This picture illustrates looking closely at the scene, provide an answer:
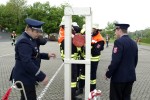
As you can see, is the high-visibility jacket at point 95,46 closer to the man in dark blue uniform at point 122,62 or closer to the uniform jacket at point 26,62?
the man in dark blue uniform at point 122,62

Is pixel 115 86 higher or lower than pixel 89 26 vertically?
lower

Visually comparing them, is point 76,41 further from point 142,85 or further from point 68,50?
point 142,85

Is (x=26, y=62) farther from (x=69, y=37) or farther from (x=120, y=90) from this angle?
(x=120, y=90)

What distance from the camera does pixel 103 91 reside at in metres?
10.8

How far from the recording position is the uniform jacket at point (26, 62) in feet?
18.8

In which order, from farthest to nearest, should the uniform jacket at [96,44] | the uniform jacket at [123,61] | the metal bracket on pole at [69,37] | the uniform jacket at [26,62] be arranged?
the uniform jacket at [96,44]
the metal bracket on pole at [69,37]
the uniform jacket at [123,61]
the uniform jacket at [26,62]

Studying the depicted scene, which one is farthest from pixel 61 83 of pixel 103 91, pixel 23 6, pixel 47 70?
pixel 23 6

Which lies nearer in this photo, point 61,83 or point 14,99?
point 14,99

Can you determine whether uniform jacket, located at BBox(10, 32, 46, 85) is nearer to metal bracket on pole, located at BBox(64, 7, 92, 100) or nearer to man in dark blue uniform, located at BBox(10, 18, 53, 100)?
man in dark blue uniform, located at BBox(10, 18, 53, 100)

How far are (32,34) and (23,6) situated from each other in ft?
304

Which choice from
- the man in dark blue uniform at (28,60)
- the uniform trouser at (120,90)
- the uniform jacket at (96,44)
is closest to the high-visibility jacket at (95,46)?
the uniform jacket at (96,44)

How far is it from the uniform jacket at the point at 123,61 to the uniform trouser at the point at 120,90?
130 mm

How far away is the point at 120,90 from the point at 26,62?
2217mm

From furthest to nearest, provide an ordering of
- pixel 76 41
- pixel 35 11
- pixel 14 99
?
pixel 35 11, pixel 14 99, pixel 76 41
